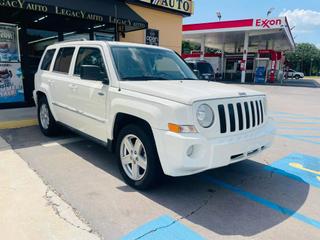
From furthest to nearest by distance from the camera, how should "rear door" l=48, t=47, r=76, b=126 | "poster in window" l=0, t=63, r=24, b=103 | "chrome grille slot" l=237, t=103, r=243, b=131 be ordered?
"poster in window" l=0, t=63, r=24, b=103 < "rear door" l=48, t=47, r=76, b=126 < "chrome grille slot" l=237, t=103, r=243, b=131

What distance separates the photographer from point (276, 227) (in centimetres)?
311

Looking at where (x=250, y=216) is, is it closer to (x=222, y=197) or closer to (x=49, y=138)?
(x=222, y=197)

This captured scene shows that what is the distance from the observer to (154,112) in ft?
11.1

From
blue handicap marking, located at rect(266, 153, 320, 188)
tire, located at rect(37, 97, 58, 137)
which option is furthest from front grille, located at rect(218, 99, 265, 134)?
tire, located at rect(37, 97, 58, 137)

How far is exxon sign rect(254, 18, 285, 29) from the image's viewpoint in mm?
23938

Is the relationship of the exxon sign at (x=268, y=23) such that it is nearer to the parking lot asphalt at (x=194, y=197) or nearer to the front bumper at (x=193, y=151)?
the parking lot asphalt at (x=194, y=197)

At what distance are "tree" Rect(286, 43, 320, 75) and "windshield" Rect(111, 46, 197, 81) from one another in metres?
82.3

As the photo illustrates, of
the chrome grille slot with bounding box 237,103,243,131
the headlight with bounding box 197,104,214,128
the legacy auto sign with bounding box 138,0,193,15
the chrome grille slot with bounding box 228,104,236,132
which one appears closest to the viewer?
the headlight with bounding box 197,104,214,128

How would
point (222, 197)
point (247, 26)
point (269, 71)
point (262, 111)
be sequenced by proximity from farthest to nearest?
point (269, 71) < point (247, 26) < point (262, 111) < point (222, 197)

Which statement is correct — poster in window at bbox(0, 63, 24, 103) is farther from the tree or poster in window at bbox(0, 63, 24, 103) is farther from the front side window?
the tree

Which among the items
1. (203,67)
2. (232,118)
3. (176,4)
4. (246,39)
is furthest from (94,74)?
(246,39)

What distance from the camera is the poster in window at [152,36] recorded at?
13023 mm

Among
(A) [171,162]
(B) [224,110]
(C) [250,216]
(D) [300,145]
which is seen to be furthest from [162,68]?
(D) [300,145]

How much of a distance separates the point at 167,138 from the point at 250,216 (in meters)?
1.33
